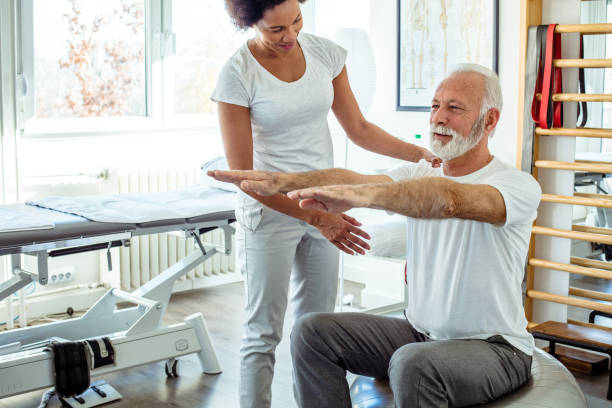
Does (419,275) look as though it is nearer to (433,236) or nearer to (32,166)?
(433,236)

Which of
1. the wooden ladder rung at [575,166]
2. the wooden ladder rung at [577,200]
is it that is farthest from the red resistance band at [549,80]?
the wooden ladder rung at [577,200]

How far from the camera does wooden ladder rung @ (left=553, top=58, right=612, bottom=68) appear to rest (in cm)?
276

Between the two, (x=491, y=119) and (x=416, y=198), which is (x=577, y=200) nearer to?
(x=491, y=119)

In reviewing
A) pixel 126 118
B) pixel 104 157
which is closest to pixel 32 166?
pixel 104 157

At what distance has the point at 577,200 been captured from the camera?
2.91 m

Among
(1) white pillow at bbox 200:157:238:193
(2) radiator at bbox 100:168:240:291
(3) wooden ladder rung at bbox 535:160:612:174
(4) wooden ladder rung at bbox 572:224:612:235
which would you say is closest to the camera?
(3) wooden ladder rung at bbox 535:160:612:174

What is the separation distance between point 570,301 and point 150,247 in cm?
223

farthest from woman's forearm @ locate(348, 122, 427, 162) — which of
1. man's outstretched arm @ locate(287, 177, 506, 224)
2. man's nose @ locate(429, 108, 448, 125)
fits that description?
man's outstretched arm @ locate(287, 177, 506, 224)

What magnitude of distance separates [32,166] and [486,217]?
287 centimetres

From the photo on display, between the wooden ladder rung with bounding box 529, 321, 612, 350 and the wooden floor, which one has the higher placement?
the wooden ladder rung with bounding box 529, 321, 612, 350

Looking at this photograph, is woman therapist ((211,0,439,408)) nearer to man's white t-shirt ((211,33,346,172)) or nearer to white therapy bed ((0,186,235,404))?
man's white t-shirt ((211,33,346,172))

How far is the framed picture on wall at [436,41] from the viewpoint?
11.5 feet

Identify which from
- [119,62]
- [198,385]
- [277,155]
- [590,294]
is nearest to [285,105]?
[277,155]

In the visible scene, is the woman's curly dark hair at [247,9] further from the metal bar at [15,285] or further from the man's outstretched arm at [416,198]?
the metal bar at [15,285]
